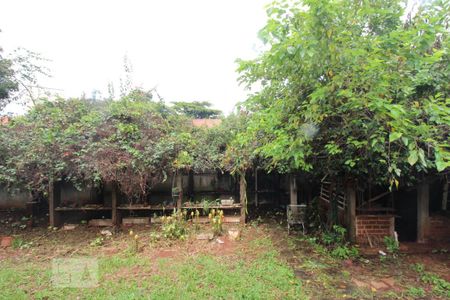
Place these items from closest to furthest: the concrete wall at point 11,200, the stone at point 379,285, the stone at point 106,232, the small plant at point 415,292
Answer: the small plant at point 415,292
the stone at point 379,285
the stone at point 106,232
the concrete wall at point 11,200

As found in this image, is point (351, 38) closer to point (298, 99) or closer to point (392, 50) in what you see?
point (392, 50)

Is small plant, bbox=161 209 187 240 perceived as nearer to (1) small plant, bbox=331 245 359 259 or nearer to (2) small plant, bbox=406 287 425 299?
(1) small plant, bbox=331 245 359 259

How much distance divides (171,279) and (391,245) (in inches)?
158

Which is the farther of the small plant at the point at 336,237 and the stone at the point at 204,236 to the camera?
the stone at the point at 204,236

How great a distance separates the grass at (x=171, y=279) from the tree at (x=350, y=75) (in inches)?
71.8

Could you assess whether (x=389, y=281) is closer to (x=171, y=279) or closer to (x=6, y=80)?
(x=171, y=279)

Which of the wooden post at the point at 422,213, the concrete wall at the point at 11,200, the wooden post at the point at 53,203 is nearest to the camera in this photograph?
the wooden post at the point at 422,213

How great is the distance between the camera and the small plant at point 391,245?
14.9 feet

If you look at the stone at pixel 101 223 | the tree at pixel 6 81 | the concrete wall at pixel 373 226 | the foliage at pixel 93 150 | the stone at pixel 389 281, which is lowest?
the stone at pixel 389 281

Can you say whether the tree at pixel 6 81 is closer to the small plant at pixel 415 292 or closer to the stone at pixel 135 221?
the stone at pixel 135 221

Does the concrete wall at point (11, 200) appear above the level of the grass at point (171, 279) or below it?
above

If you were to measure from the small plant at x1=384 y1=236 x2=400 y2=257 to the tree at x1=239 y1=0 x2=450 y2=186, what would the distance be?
2.23m

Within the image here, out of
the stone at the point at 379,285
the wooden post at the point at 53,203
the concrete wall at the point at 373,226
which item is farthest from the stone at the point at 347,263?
the wooden post at the point at 53,203

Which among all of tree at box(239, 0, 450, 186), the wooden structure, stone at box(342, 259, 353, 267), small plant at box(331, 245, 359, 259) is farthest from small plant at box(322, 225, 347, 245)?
tree at box(239, 0, 450, 186)
